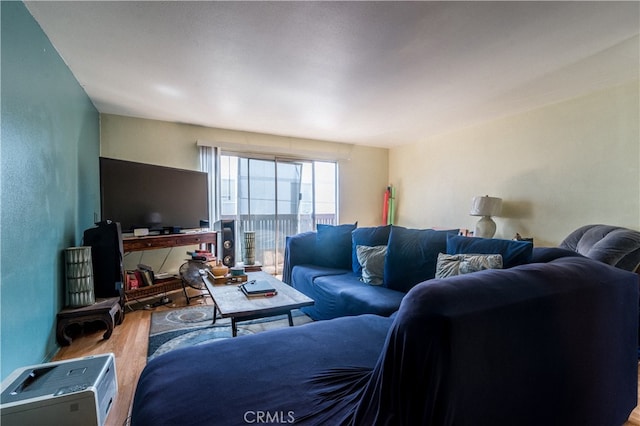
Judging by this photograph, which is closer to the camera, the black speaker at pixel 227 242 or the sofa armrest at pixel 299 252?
the sofa armrest at pixel 299 252

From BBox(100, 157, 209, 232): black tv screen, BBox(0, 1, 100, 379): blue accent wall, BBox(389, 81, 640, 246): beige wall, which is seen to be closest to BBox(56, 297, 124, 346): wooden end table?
BBox(0, 1, 100, 379): blue accent wall

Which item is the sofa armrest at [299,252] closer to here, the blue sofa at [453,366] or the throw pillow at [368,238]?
the throw pillow at [368,238]

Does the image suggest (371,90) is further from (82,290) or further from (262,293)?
(82,290)

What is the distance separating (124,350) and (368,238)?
2.28 metres

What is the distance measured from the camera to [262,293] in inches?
85.0

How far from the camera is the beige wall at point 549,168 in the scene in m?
2.88

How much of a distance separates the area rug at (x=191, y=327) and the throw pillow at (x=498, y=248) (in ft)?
5.06

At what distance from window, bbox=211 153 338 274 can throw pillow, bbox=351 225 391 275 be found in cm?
216

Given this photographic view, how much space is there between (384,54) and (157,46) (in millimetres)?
1721

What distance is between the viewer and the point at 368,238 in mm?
2949

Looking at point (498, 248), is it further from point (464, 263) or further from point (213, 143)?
point (213, 143)

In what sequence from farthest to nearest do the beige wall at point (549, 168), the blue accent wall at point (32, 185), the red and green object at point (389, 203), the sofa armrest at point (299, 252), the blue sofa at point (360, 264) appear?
the red and green object at point (389, 203) < the sofa armrest at point (299, 252) < the beige wall at point (549, 168) < the blue sofa at point (360, 264) < the blue accent wall at point (32, 185)

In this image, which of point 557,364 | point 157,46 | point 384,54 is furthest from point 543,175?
point 157,46

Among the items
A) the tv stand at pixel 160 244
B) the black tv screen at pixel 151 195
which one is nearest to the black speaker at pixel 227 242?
the tv stand at pixel 160 244
